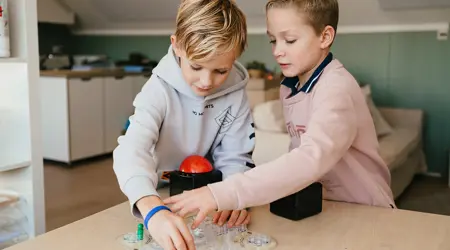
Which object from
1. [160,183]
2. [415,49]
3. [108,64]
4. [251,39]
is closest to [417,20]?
[415,49]

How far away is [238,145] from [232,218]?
0.23m

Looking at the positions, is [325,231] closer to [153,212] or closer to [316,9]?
[153,212]

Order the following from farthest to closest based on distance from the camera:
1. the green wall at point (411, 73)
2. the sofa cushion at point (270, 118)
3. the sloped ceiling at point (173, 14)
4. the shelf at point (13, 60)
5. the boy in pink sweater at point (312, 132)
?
1. the green wall at point (411, 73)
2. the sloped ceiling at point (173, 14)
3. the sofa cushion at point (270, 118)
4. the shelf at point (13, 60)
5. the boy in pink sweater at point (312, 132)

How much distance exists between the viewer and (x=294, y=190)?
0.90 m

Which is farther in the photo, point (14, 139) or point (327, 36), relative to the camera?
point (14, 139)

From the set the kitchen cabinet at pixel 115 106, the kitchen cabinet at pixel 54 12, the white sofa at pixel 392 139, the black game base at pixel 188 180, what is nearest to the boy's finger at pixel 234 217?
the black game base at pixel 188 180

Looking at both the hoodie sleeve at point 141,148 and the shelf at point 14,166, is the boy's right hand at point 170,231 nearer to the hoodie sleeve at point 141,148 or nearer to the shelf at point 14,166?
the hoodie sleeve at point 141,148

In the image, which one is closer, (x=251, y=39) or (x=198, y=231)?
(x=198, y=231)

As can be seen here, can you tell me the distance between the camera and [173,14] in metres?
3.89

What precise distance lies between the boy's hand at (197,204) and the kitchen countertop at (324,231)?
11cm

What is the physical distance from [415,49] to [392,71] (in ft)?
0.67

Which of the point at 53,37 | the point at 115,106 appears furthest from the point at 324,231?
the point at 53,37

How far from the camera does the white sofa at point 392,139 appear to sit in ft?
8.02

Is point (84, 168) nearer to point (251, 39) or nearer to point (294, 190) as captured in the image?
point (251, 39)
